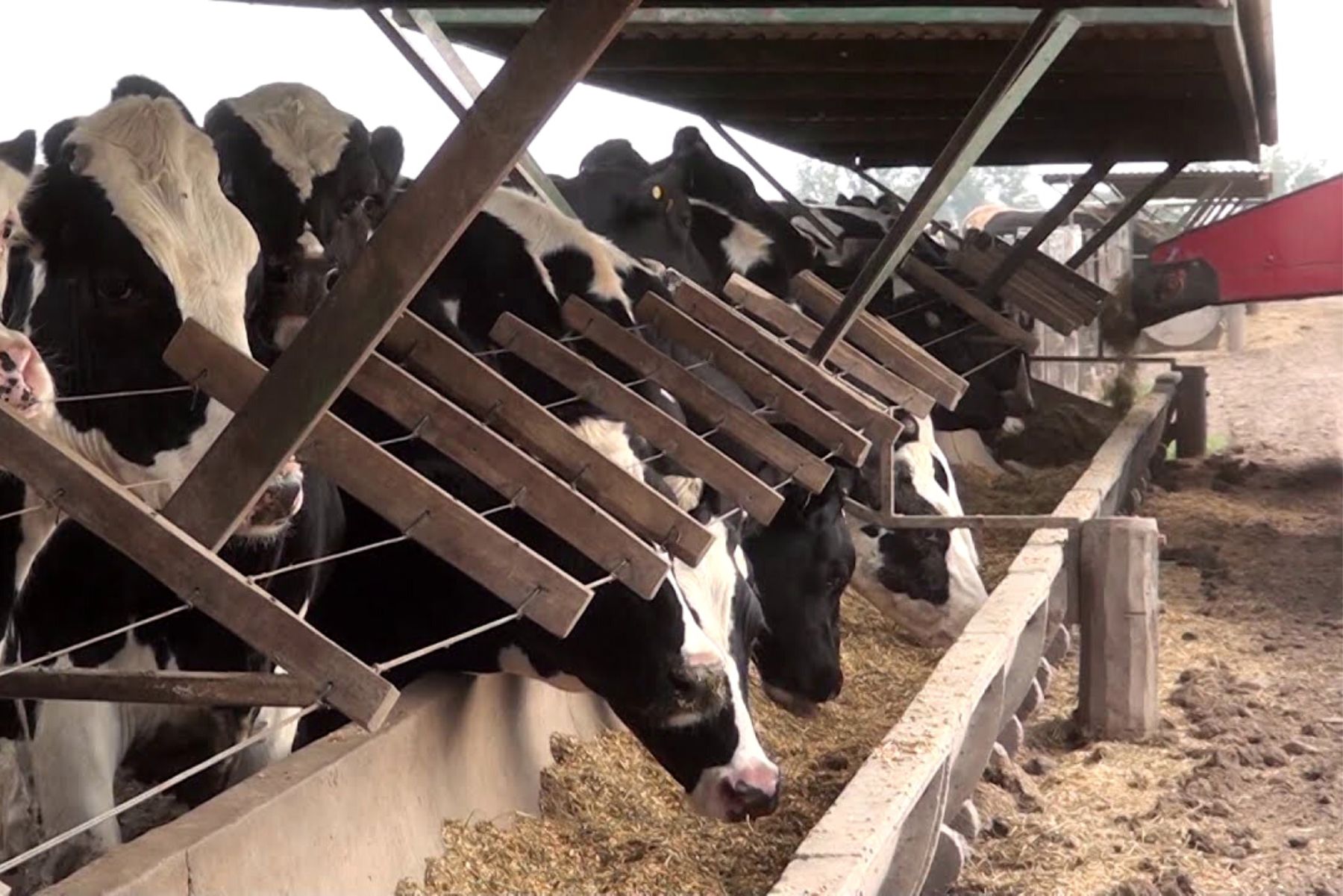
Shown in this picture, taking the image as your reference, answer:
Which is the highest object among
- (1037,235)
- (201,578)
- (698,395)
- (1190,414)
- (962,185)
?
(962,185)

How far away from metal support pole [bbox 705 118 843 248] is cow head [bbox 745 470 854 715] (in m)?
3.64

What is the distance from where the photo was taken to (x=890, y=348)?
18.7 feet

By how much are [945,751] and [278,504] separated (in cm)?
151

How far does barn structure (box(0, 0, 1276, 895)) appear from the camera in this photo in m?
2.13

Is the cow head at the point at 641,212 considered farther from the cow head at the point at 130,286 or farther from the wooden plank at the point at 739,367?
the cow head at the point at 130,286

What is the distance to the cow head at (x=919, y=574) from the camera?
239 inches

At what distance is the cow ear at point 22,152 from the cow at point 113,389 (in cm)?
3

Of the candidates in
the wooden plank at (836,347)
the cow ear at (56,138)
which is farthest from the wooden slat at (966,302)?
the cow ear at (56,138)

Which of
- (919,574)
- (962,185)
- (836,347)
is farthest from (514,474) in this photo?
(962,185)

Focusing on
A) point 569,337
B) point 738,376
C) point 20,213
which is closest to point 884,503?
point 738,376

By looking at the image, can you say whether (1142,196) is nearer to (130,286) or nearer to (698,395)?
(698,395)

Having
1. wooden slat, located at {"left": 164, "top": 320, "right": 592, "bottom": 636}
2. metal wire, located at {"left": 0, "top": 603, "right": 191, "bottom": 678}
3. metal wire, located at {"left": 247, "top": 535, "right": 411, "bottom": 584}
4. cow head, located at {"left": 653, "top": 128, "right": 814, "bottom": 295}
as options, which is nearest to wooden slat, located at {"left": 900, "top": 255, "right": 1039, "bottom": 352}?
cow head, located at {"left": 653, "top": 128, "right": 814, "bottom": 295}

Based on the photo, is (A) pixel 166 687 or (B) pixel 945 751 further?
(B) pixel 945 751

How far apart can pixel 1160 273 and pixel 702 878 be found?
8.06 m
